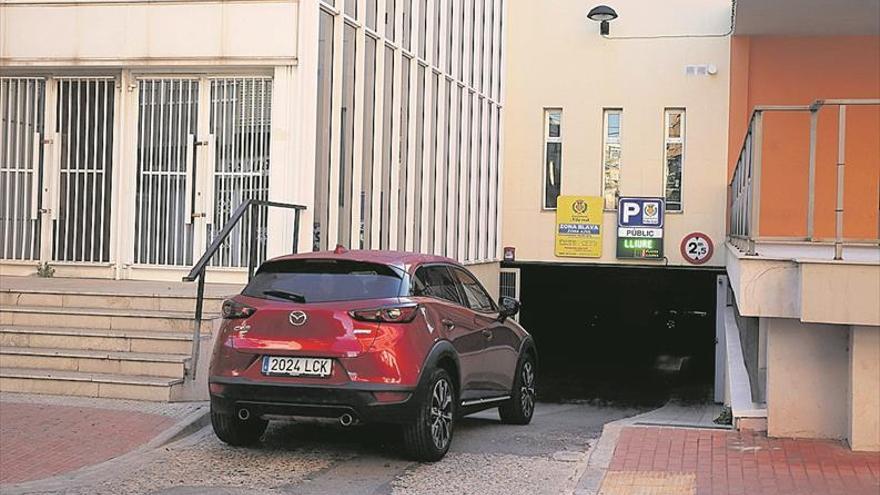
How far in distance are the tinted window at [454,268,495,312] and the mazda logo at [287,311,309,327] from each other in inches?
77.0

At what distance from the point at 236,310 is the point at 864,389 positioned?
16.1ft

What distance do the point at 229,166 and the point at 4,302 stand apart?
10.4 feet

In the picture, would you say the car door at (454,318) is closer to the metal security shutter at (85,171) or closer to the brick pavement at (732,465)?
the brick pavement at (732,465)

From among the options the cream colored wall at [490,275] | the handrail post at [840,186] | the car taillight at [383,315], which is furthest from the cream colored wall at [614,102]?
the car taillight at [383,315]

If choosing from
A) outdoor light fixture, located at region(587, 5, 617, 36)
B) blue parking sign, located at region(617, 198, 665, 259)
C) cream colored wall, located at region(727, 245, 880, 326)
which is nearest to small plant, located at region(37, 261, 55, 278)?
cream colored wall, located at region(727, 245, 880, 326)

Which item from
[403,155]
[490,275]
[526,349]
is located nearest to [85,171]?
[403,155]

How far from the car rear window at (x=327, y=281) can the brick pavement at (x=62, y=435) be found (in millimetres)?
1558

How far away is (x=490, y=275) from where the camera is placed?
2180 cm

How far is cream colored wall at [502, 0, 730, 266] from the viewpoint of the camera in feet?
70.1

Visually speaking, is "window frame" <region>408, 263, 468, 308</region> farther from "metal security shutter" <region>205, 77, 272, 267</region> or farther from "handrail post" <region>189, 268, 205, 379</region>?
"metal security shutter" <region>205, 77, 272, 267</region>

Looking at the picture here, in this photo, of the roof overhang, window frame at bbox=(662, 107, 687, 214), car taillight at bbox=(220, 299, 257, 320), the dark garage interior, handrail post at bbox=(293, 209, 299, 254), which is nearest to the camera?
car taillight at bbox=(220, 299, 257, 320)

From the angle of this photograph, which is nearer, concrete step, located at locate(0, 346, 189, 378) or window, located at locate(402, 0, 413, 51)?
concrete step, located at locate(0, 346, 189, 378)

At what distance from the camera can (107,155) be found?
1327 cm

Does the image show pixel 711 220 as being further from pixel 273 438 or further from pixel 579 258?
pixel 273 438
